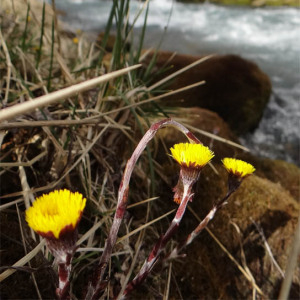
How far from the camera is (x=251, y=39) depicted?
6.21 meters

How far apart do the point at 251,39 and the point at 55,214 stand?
662 centimetres

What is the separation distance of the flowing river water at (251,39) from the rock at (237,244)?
→ 145cm

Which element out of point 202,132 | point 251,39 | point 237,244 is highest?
point 202,132

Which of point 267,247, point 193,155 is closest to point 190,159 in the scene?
point 193,155

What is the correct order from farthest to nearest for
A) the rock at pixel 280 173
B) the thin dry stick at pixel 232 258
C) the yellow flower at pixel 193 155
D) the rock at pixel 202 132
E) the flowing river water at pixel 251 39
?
the flowing river water at pixel 251 39 → the rock at pixel 280 173 → the rock at pixel 202 132 → the thin dry stick at pixel 232 258 → the yellow flower at pixel 193 155

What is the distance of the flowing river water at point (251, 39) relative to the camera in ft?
11.5

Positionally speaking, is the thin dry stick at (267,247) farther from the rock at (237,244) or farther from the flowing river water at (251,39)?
the flowing river water at (251,39)

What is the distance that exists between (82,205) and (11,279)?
1.57ft

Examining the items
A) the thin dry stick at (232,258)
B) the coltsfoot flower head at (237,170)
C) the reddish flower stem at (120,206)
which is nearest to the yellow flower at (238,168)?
the coltsfoot flower head at (237,170)

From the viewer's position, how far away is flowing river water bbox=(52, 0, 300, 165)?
3.51 meters

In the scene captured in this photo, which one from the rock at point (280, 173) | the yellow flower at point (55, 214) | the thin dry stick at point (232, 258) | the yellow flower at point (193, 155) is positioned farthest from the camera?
the rock at point (280, 173)

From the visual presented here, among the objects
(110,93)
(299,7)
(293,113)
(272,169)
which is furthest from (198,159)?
(299,7)

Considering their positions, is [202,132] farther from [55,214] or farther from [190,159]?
[55,214]

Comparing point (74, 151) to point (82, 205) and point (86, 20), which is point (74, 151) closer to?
point (82, 205)
